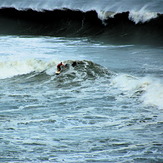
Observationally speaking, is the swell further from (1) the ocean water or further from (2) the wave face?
(1) the ocean water

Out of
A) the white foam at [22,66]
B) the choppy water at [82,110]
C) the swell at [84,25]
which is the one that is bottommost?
the choppy water at [82,110]

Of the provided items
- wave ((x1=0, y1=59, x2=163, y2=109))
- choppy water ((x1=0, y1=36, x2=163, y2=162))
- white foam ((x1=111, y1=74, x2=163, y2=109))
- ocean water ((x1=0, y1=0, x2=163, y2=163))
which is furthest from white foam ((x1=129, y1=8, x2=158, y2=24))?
white foam ((x1=111, y1=74, x2=163, y2=109))

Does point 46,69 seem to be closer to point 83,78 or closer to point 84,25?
point 83,78

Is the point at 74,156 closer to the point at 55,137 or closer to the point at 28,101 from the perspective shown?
the point at 55,137

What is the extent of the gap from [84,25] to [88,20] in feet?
2.99

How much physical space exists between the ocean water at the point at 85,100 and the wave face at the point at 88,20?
0.88ft

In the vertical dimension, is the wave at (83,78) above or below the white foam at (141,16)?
below

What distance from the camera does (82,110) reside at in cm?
910

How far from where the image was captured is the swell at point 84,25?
24.8 metres

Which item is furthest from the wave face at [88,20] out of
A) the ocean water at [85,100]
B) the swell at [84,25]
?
the ocean water at [85,100]

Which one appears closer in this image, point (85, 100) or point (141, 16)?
point (85, 100)

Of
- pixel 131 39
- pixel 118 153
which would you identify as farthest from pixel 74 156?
pixel 131 39

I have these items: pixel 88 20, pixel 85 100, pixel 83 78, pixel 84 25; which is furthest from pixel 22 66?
pixel 88 20

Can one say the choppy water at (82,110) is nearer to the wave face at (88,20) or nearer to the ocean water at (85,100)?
the ocean water at (85,100)
